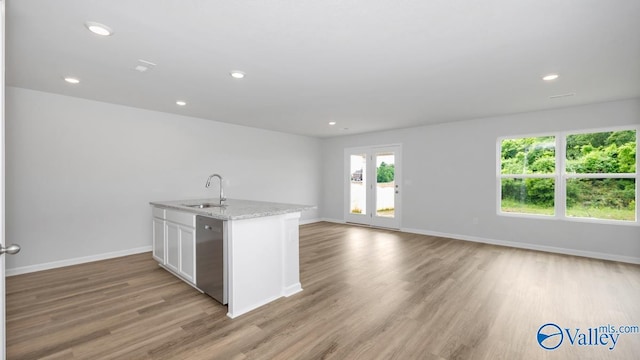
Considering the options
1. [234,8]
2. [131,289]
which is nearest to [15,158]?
[131,289]

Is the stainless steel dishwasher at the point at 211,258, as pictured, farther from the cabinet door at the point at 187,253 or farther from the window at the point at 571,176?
the window at the point at 571,176

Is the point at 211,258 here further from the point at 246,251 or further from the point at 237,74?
the point at 237,74

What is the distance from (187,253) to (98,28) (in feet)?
7.21

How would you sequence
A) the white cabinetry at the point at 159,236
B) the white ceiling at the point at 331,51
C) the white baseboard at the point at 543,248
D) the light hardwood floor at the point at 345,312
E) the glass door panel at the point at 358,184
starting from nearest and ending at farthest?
the white ceiling at the point at 331,51 < the light hardwood floor at the point at 345,312 < the white cabinetry at the point at 159,236 < the white baseboard at the point at 543,248 < the glass door panel at the point at 358,184

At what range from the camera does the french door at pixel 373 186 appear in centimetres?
649

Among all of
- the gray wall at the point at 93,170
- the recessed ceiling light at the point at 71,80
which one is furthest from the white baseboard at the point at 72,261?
the recessed ceiling light at the point at 71,80

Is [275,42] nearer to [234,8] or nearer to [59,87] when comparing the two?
[234,8]

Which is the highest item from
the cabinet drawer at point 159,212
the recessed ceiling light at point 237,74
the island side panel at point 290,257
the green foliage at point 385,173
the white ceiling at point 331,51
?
the white ceiling at point 331,51

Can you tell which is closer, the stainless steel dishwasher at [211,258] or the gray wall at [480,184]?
the stainless steel dishwasher at [211,258]

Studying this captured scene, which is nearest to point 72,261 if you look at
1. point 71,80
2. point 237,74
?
point 71,80

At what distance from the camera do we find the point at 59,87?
3.47 meters

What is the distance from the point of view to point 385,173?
21.9 feet

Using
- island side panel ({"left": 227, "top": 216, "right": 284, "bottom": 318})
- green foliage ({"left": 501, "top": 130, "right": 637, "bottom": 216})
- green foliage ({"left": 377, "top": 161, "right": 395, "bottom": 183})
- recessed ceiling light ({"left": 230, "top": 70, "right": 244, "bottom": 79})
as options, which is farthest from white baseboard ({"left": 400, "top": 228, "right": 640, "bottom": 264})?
recessed ceiling light ({"left": 230, "top": 70, "right": 244, "bottom": 79})

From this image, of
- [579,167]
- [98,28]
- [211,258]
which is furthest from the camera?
[579,167]
